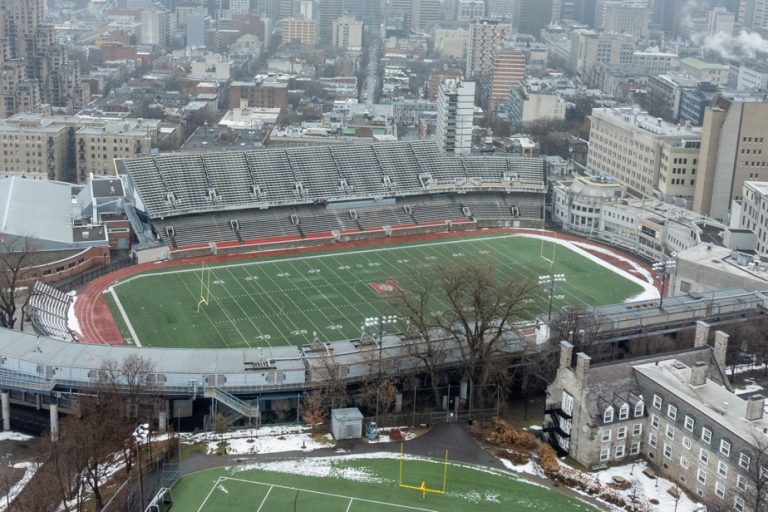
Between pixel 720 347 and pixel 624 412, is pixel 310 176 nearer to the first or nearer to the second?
pixel 720 347

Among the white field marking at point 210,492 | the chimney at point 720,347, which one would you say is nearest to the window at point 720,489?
the chimney at point 720,347

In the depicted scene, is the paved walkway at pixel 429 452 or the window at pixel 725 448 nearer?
the window at pixel 725 448

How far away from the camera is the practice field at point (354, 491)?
42.8 meters

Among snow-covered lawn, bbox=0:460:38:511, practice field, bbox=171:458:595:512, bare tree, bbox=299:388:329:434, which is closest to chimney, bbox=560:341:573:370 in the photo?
practice field, bbox=171:458:595:512

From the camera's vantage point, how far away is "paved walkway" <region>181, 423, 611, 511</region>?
149 ft

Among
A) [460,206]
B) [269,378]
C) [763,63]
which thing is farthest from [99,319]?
[763,63]

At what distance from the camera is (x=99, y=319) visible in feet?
223

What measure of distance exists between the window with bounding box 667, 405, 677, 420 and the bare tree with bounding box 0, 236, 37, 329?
4049 cm

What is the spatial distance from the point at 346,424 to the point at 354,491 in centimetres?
506

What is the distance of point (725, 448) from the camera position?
4275 centimetres

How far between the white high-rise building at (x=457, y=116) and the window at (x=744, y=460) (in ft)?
254

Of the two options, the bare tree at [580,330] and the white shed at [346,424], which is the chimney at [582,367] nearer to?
the bare tree at [580,330]

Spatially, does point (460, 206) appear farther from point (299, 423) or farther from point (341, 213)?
point (299, 423)

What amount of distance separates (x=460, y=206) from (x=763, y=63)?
365 ft
